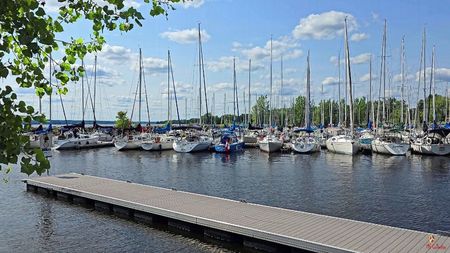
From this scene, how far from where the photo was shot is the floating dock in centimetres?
1282

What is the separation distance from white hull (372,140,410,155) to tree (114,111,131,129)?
170 ft

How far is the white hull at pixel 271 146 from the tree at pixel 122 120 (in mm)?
39438

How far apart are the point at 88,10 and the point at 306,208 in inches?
713

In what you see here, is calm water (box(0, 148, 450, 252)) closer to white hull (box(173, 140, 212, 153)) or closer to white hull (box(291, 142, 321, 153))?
white hull (box(291, 142, 321, 153))

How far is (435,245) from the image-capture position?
12.4 m

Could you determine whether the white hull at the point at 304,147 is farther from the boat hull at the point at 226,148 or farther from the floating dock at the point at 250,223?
the floating dock at the point at 250,223

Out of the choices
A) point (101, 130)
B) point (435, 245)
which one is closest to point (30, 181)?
point (435, 245)

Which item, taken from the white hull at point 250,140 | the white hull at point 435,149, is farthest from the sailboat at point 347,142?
the white hull at point 250,140

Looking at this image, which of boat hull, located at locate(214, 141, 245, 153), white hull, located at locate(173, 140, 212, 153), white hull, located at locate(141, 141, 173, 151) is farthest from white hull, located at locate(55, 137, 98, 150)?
boat hull, located at locate(214, 141, 245, 153)

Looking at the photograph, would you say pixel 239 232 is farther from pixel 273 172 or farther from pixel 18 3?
pixel 273 172

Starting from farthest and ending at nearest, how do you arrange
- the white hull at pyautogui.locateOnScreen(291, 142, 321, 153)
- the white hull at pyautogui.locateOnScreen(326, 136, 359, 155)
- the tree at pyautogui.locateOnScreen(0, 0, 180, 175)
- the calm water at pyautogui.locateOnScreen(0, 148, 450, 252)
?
the white hull at pyautogui.locateOnScreen(291, 142, 321, 153), the white hull at pyautogui.locateOnScreen(326, 136, 359, 155), the calm water at pyautogui.locateOnScreen(0, 148, 450, 252), the tree at pyautogui.locateOnScreen(0, 0, 180, 175)

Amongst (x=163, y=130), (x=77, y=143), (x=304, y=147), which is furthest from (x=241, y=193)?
(x=163, y=130)

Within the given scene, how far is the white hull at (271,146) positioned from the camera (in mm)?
57019

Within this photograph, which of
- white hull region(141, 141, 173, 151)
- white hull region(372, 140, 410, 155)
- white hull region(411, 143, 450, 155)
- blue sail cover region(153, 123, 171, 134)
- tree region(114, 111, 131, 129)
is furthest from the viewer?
tree region(114, 111, 131, 129)
